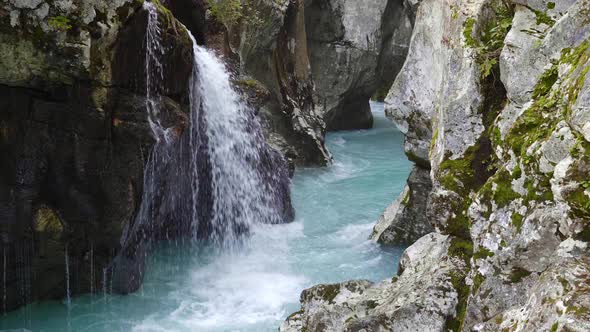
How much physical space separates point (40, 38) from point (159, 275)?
606 cm

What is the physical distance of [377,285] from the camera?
8.30 metres

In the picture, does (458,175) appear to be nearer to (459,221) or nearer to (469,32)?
(459,221)

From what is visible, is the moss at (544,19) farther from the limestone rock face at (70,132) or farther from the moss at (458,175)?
the limestone rock face at (70,132)

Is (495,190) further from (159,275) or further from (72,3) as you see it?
(159,275)

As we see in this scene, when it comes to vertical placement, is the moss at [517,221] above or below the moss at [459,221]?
above

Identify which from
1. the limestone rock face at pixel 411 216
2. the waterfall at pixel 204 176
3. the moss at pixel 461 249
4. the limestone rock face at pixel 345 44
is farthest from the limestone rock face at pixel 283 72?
the moss at pixel 461 249

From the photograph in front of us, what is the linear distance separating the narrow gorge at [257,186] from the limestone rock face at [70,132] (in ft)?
0.11

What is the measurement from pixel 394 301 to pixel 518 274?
167 centimetres

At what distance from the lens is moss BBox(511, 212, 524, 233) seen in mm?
Result: 5934

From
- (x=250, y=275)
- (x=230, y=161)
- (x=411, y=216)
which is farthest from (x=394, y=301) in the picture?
(x=230, y=161)

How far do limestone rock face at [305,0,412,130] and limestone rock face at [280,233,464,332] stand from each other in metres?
19.6

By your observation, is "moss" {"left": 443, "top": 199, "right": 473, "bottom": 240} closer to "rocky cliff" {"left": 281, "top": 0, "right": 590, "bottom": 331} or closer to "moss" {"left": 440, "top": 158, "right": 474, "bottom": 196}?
"rocky cliff" {"left": 281, "top": 0, "right": 590, "bottom": 331}

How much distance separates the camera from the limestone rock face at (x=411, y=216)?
1388cm

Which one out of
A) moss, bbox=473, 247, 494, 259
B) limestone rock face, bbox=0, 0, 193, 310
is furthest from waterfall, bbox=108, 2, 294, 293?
moss, bbox=473, 247, 494, 259
